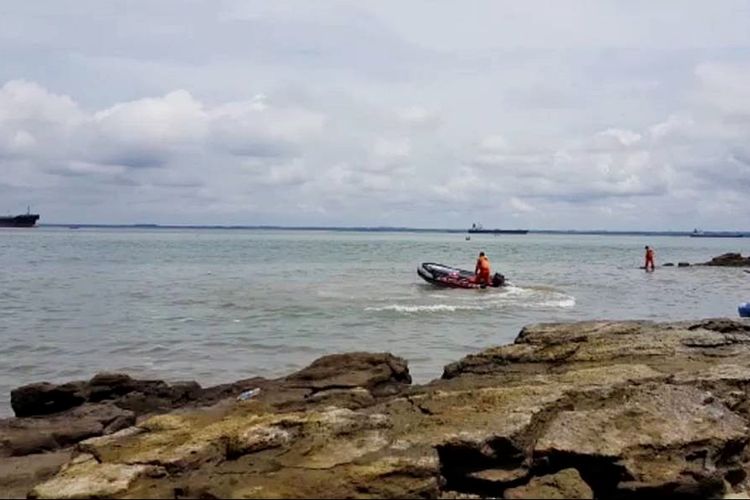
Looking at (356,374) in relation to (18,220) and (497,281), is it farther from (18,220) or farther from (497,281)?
(18,220)

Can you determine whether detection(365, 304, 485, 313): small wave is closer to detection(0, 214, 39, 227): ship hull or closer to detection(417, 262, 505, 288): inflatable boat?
detection(417, 262, 505, 288): inflatable boat

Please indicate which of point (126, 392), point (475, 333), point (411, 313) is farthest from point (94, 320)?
point (126, 392)

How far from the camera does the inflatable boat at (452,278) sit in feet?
113

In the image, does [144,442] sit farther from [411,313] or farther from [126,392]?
[411,313]

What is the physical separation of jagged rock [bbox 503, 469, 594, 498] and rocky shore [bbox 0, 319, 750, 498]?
1 centimetres

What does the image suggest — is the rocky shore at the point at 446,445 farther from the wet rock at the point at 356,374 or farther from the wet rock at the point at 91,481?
the wet rock at the point at 356,374

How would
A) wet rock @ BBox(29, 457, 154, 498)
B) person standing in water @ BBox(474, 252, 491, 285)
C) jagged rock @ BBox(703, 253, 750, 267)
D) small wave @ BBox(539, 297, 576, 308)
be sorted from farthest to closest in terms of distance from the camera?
jagged rock @ BBox(703, 253, 750, 267) → person standing in water @ BBox(474, 252, 491, 285) → small wave @ BBox(539, 297, 576, 308) → wet rock @ BBox(29, 457, 154, 498)

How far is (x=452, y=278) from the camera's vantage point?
115 feet

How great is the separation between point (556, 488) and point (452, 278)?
30.0 metres

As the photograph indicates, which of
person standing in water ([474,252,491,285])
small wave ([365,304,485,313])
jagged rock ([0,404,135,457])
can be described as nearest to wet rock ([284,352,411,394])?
jagged rock ([0,404,135,457])

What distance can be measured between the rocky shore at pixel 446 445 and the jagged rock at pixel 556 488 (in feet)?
0.05

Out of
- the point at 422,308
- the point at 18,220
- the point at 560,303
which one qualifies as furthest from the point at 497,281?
the point at 18,220

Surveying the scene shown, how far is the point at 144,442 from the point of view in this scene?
6.17m

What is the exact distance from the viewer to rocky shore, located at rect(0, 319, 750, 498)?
17.1ft
